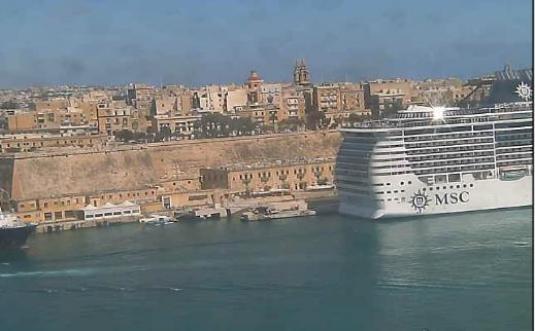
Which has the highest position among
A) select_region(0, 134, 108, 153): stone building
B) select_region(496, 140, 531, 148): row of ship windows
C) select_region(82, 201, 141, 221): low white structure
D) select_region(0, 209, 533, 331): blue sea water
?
Answer: select_region(0, 134, 108, 153): stone building

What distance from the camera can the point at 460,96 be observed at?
65.3ft

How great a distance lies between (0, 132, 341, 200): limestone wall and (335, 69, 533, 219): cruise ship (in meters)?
3.40

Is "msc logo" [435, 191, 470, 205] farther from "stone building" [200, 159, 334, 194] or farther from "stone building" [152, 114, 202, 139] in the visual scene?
"stone building" [152, 114, 202, 139]

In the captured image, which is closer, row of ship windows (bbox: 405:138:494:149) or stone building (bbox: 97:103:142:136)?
row of ship windows (bbox: 405:138:494:149)

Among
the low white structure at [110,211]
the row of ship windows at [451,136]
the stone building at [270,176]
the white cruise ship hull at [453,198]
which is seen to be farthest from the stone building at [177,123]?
the white cruise ship hull at [453,198]

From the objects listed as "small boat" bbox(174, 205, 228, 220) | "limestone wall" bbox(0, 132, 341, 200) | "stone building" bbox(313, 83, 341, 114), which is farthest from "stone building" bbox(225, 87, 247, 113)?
"small boat" bbox(174, 205, 228, 220)

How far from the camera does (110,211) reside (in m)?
11.5

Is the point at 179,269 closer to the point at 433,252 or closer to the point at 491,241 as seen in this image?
the point at 433,252

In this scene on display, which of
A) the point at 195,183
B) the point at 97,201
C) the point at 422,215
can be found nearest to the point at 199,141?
the point at 195,183

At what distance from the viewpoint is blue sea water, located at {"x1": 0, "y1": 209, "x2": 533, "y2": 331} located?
608 cm

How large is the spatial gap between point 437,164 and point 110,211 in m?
3.60

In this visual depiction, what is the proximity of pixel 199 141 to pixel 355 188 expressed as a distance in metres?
4.12

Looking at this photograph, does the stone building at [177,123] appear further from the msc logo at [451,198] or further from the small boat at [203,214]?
the msc logo at [451,198]

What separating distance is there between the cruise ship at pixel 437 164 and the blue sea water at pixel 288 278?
0.72 ft
